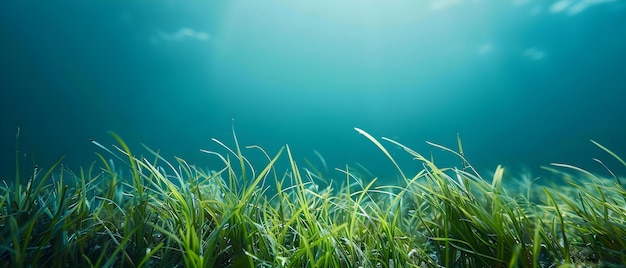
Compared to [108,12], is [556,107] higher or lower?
lower

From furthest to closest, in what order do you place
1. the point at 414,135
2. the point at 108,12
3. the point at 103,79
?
the point at 414,135 < the point at 103,79 < the point at 108,12

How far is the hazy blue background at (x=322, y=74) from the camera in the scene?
21.8 meters

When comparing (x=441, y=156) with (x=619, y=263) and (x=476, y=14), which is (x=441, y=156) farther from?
(x=619, y=263)

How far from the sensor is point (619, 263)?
1054mm

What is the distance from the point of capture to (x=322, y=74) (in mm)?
27906

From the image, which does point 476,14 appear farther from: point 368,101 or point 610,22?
point 368,101

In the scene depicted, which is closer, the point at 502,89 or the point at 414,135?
the point at 502,89

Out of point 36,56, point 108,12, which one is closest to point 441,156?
point 108,12

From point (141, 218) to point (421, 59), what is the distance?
26670 mm

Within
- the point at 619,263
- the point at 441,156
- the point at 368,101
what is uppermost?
the point at 619,263

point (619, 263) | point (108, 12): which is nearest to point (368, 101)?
point (108, 12)

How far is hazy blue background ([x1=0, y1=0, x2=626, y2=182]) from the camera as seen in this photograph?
21.8 m

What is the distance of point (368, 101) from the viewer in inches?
1217

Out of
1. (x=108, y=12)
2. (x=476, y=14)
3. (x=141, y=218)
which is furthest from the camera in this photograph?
(x=108, y=12)
